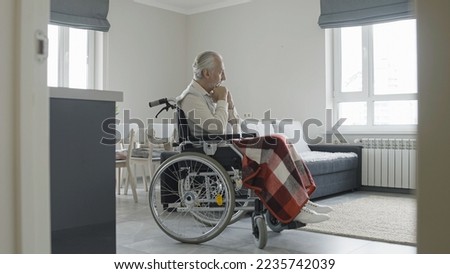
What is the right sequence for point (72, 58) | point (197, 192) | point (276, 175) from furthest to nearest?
point (72, 58), point (197, 192), point (276, 175)

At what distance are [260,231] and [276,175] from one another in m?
0.34

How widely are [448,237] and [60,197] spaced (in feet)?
3.11

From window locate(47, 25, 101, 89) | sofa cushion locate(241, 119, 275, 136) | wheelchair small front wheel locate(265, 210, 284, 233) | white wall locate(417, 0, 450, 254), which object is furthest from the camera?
window locate(47, 25, 101, 89)

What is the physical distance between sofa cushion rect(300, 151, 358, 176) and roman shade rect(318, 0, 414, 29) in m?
1.49

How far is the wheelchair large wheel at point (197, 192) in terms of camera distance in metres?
2.43

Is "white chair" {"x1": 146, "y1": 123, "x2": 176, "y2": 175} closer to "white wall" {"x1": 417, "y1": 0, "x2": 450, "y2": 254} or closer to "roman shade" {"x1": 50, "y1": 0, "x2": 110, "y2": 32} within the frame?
"roman shade" {"x1": 50, "y1": 0, "x2": 110, "y2": 32}

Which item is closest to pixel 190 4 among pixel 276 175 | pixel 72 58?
pixel 72 58

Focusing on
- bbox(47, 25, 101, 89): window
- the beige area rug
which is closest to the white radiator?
the beige area rug

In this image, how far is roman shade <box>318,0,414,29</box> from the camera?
185 inches

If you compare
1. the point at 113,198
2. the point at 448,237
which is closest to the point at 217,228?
the point at 113,198

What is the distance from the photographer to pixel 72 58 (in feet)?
18.1

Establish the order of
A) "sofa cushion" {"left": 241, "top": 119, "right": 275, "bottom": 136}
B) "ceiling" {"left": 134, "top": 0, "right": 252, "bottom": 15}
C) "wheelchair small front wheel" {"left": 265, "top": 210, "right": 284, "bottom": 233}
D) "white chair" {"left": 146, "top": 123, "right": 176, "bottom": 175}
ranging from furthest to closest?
1. "ceiling" {"left": 134, "top": 0, "right": 252, "bottom": 15}
2. "white chair" {"left": 146, "top": 123, "right": 176, "bottom": 175}
3. "sofa cushion" {"left": 241, "top": 119, "right": 275, "bottom": 136}
4. "wheelchair small front wheel" {"left": 265, "top": 210, "right": 284, "bottom": 233}

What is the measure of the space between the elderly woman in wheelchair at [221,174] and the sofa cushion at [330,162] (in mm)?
1174

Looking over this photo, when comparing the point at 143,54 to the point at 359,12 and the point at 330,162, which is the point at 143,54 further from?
the point at 330,162
